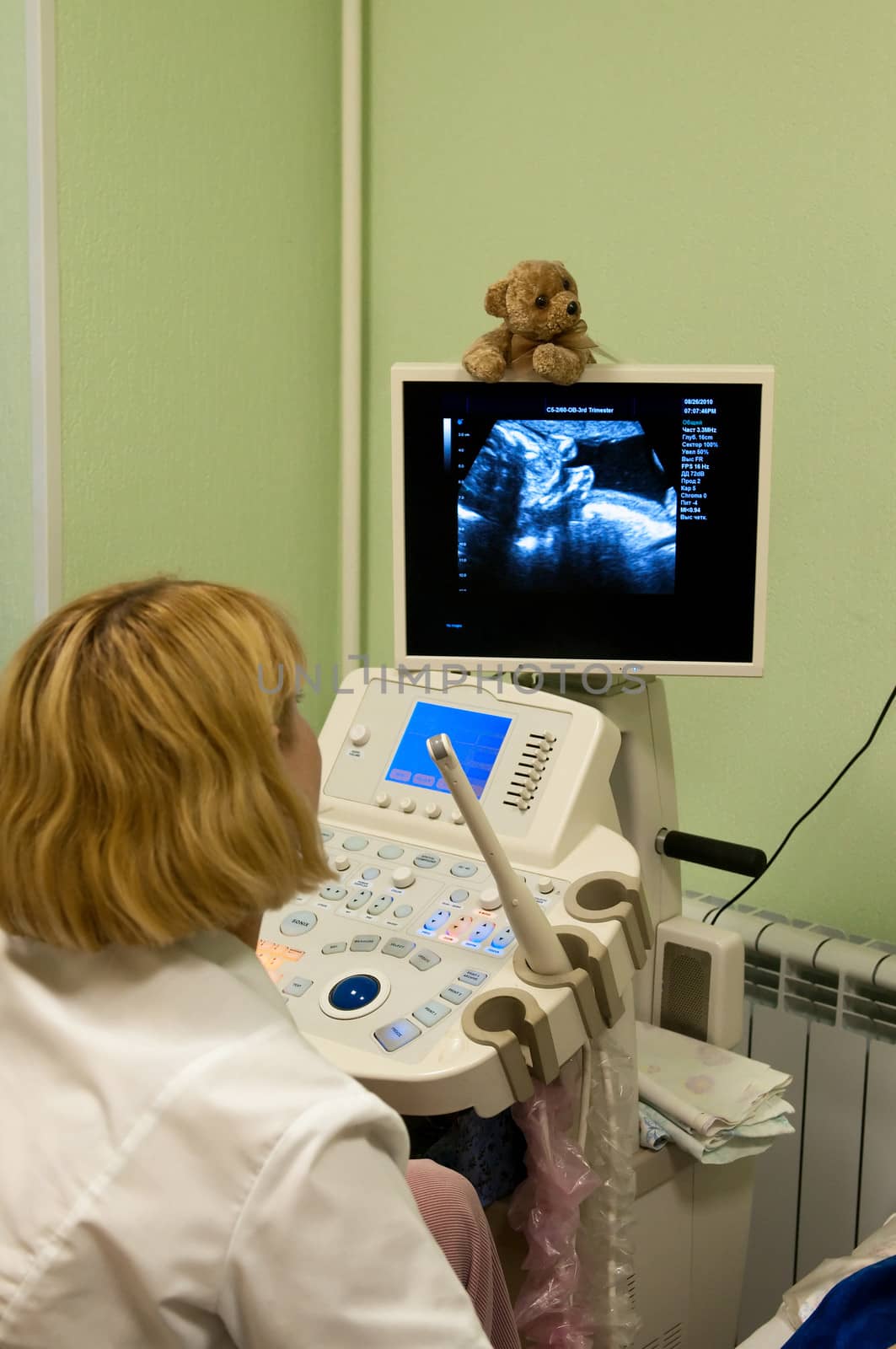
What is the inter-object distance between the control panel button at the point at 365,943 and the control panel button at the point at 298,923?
7 cm

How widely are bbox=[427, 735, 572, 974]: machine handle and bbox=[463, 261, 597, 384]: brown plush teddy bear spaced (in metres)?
0.49

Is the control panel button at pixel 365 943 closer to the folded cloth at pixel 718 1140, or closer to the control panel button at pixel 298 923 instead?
the control panel button at pixel 298 923

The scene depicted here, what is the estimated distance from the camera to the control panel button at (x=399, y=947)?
1.30 meters

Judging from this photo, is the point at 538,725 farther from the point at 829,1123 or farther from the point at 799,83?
the point at 799,83

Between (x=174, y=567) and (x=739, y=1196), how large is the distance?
1.38 metres

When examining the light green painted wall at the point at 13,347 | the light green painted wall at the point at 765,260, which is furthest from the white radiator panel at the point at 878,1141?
A: the light green painted wall at the point at 13,347

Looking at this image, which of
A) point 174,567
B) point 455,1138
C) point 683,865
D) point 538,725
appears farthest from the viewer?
point 174,567

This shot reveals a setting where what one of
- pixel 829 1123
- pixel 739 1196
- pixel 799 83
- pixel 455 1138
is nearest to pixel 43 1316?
pixel 455 1138

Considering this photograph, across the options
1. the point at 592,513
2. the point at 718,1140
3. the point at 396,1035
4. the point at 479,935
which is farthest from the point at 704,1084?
the point at 592,513

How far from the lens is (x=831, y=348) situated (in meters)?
1.76

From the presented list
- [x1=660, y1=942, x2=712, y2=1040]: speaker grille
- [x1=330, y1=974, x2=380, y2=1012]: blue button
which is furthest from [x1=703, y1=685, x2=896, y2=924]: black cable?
[x1=330, y1=974, x2=380, y2=1012]: blue button

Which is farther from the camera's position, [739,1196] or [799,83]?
[799,83]

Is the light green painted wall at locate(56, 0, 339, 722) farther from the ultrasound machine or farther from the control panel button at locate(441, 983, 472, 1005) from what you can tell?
the control panel button at locate(441, 983, 472, 1005)

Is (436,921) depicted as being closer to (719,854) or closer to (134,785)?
→ (719,854)
